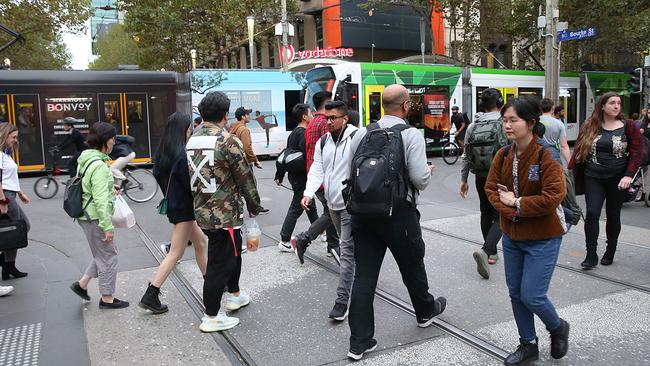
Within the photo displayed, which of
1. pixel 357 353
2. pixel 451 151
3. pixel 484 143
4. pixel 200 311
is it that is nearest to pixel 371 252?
pixel 357 353

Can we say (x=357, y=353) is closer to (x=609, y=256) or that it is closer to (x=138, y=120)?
(x=609, y=256)

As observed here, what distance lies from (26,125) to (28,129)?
131mm

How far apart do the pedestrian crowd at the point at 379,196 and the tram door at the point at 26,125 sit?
37.9 feet

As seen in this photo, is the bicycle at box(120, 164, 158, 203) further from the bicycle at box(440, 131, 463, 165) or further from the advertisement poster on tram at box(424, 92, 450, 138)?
the advertisement poster on tram at box(424, 92, 450, 138)

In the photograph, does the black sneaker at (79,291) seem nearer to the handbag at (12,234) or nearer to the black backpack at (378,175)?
the handbag at (12,234)

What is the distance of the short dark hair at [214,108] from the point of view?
391cm

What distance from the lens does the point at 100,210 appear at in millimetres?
4293

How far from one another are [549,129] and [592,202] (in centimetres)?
88

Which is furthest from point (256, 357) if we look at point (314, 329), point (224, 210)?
point (224, 210)

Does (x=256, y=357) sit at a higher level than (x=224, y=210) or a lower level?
lower

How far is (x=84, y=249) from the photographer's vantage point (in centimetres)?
702

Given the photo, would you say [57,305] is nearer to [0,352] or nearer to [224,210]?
[0,352]

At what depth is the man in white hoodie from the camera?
425cm

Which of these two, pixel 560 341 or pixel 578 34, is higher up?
pixel 578 34
